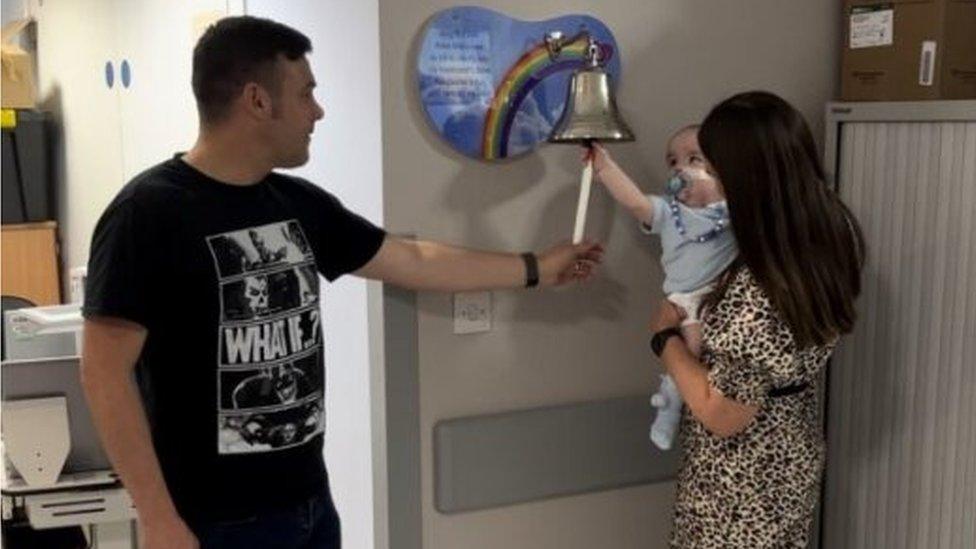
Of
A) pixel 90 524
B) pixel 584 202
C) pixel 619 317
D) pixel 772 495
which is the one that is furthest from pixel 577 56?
pixel 90 524

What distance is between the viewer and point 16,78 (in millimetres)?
5043

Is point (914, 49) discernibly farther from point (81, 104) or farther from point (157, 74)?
point (81, 104)

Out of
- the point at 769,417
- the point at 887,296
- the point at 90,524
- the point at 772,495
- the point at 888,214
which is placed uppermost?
the point at 888,214

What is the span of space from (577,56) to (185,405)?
1.04 metres

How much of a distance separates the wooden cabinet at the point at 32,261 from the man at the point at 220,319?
147 inches

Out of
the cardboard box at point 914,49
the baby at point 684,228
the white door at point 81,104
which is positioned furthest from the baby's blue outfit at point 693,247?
the white door at point 81,104

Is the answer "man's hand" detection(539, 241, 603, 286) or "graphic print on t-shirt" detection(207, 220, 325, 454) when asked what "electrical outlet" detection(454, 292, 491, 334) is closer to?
"man's hand" detection(539, 241, 603, 286)

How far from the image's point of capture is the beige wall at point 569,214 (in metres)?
2.06

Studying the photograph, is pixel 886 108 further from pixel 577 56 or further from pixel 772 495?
pixel 772 495

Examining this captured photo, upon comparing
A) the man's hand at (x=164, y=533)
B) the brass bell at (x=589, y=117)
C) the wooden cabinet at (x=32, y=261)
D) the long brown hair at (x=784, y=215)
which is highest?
the brass bell at (x=589, y=117)

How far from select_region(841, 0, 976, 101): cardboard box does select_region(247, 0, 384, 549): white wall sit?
1.10 meters

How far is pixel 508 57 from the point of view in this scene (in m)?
2.08

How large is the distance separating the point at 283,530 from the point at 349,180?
0.81 meters

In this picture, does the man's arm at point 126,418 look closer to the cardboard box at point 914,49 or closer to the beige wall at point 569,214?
the beige wall at point 569,214
